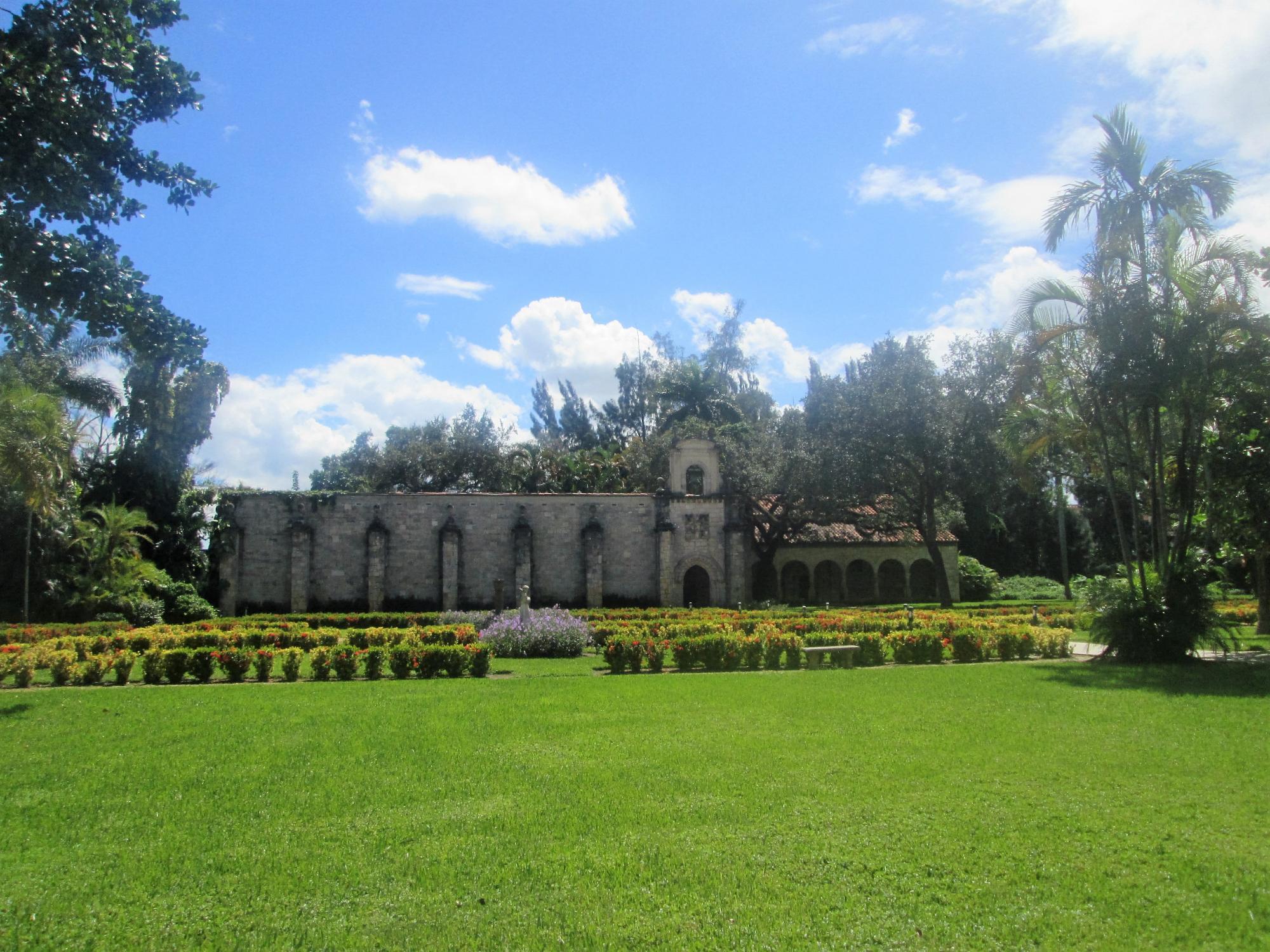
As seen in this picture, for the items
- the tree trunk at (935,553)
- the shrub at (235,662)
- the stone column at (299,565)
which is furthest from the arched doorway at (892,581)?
the shrub at (235,662)

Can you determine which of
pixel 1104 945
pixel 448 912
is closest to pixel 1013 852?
pixel 1104 945

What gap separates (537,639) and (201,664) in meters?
6.24

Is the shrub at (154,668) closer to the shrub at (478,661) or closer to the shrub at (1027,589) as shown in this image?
the shrub at (478,661)

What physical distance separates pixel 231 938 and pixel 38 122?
20.2 feet

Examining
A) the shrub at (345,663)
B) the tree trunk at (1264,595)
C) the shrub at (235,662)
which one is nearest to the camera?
the shrub at (235,662)

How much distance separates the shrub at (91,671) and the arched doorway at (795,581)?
Answer: 29853 mm

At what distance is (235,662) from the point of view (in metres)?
14.0

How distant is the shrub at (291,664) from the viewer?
14141 mm

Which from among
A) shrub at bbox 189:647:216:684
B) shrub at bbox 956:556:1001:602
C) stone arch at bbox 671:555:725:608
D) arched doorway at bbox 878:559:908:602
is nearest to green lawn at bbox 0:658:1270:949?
shrub at bbox 189:647:216:684

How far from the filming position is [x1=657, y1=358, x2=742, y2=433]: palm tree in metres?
41.0

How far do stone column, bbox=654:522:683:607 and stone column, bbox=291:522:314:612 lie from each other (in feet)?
41.0

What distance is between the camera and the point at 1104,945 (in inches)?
157

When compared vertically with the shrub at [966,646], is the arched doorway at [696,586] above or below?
above

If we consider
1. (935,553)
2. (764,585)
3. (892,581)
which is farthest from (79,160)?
(892,581)
